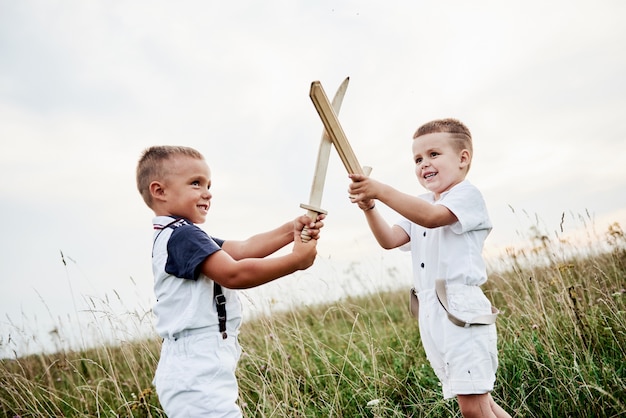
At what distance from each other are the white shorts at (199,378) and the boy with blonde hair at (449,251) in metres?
0.97

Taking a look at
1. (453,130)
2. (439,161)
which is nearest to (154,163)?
(439,161)

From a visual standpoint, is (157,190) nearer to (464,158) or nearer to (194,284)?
(194,284)

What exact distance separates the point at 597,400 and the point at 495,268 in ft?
11.0

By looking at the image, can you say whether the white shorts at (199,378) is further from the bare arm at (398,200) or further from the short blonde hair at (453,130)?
the short blonde hair at (453,130)

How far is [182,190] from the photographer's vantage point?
93.4 inches

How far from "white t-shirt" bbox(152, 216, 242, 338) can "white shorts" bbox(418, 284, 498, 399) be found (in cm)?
101

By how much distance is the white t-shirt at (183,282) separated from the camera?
2.14m

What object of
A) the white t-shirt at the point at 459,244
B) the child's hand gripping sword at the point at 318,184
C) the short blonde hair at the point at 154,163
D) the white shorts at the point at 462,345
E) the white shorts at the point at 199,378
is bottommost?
the white shorts at the point at 462,345

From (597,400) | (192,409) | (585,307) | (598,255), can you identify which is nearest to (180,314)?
(192,409)

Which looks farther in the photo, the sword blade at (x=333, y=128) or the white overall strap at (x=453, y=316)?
the white overall strap at (x=453, y=316)

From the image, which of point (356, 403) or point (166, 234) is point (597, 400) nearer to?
point (356, 403)

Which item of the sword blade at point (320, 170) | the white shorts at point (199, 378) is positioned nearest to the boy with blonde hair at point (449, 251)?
the sword blade at point (320, 170)

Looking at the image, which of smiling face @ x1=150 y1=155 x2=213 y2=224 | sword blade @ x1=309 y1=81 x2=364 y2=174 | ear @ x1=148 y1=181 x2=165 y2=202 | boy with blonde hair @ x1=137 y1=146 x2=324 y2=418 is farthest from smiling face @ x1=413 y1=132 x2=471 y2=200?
ear @ x1=148 y1=181 x2=165 y2=202

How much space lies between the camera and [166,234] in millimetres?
2258
